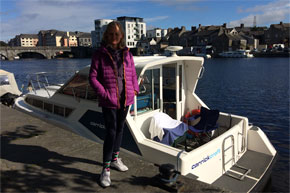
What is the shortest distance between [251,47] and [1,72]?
98.4 meters

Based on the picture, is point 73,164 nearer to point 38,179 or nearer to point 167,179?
point 38,179

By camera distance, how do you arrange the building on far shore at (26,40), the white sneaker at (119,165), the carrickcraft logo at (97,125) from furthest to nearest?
the building on far shore at (26,40)
the carrickcraft logo at (97,125)
the white sneaker at (119,165)

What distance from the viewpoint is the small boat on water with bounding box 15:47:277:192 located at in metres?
5.34

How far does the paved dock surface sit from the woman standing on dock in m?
0.33

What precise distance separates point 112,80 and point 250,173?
190 inches

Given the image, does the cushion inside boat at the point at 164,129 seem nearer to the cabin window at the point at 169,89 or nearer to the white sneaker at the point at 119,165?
the cabin window at the point at 169,89

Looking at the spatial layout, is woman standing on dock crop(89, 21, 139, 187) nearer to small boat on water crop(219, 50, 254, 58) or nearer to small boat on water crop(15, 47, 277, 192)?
small boat on water crop(15, 47, 277, 192)

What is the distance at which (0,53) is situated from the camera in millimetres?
94812

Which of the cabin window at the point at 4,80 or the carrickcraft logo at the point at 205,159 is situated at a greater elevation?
the cabin window at the point at 4,80

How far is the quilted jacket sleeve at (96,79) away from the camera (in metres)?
3.26

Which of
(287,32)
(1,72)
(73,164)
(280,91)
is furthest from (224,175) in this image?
(287,32)

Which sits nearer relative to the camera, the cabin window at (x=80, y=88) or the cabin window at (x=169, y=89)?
the cabin window at (x=80, y=88)

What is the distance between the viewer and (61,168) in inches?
152

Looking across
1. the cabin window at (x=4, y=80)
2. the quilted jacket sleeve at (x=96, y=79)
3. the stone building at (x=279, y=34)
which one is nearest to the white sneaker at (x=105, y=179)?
the quilted jacket sleeve at (x=96, y=79)
